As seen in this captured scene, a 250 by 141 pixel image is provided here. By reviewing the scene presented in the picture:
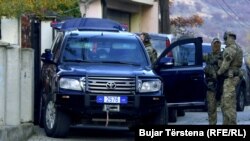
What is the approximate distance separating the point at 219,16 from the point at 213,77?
11148 centimetres

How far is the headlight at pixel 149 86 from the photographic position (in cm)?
1412

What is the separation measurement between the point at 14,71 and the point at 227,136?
5.81 meters

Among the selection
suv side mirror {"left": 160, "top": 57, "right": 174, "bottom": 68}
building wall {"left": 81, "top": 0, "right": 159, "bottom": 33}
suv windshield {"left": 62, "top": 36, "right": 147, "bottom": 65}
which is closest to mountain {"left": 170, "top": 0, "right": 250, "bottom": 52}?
building wall {"left": 81, "top": 0, "right": 159, "bottom": 33}

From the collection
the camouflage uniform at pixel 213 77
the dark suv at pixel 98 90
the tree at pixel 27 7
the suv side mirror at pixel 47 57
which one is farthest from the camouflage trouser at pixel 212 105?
the tree at pixel 27 7

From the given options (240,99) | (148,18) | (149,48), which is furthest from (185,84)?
(148,18)

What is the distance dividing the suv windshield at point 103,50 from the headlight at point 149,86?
3.19 feet

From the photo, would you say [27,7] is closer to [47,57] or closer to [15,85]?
[47,57]

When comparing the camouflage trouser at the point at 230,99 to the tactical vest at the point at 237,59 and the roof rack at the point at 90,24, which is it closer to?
the tactical vest at the point at 237,59

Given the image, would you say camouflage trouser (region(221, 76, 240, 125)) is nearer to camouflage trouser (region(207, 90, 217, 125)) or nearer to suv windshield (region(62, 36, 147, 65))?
camouflage trouser (region(207, 90, 217, 125))

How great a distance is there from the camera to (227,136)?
378 inches

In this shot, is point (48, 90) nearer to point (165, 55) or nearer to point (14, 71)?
point (14, 71)

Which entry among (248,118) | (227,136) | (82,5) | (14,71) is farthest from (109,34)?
(82,5)

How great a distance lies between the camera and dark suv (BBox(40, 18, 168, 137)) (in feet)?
45.6

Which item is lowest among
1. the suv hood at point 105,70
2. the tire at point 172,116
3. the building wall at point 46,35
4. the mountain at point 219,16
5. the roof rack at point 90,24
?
the tire at point 172,116
